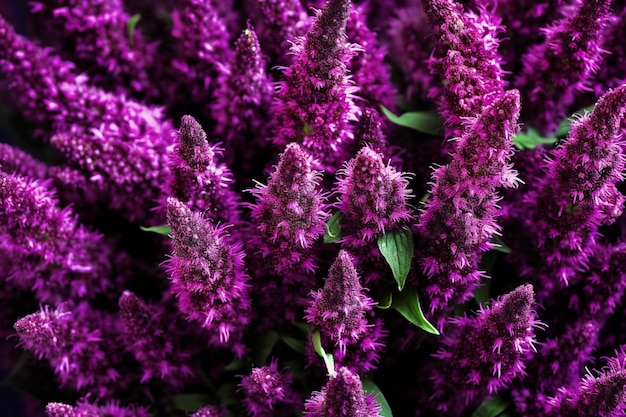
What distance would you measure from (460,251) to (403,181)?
0.30 feet

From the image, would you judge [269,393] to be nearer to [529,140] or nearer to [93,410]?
[93,410]

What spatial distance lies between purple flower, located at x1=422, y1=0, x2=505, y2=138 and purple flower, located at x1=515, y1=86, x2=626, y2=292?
101 mm

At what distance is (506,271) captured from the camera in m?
0.84

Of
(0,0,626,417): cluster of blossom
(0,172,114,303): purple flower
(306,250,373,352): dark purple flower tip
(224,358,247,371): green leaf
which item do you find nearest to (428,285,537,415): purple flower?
(0,0,626,417): cluster of blossom

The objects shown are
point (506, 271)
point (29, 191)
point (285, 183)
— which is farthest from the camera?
point (506, 271)

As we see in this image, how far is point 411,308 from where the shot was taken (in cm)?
66

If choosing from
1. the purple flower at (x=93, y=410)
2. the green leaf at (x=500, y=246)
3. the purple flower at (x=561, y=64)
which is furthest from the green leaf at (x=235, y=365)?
the purple flower at (x=561, y=64)

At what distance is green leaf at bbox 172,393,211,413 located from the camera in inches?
30.8

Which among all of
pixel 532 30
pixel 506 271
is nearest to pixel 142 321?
pixel 506 271

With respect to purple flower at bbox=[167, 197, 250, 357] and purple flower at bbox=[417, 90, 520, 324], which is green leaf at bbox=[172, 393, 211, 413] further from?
purple flower at bbox=[417, 90, 520, 324]

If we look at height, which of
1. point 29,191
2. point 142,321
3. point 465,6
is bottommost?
point 142,321

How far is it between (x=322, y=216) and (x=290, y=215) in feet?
0.13

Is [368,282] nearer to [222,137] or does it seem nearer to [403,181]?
[403,181]

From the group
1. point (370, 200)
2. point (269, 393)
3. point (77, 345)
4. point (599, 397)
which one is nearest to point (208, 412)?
point (269, 393)
